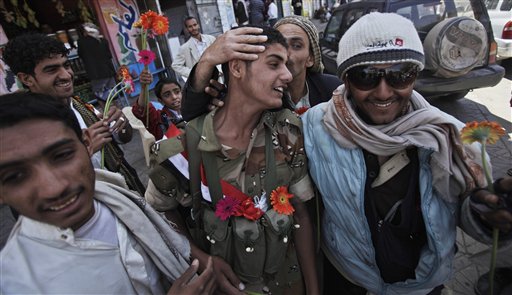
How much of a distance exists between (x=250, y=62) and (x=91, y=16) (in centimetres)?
873

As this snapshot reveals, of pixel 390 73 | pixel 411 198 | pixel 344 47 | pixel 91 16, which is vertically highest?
pixel 91 16

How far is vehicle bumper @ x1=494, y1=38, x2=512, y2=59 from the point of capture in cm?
612

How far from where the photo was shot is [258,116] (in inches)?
60.2

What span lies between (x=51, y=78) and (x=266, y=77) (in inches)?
69.7

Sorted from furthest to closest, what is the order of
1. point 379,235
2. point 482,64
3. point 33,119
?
point 482,64 → point 379,235 → point 33,119

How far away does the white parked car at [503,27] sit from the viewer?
610cm

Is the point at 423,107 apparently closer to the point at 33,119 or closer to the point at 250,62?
the point at 250,62

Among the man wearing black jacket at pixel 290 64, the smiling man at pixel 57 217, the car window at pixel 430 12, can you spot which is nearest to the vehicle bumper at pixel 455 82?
the car window at pixel 430 12

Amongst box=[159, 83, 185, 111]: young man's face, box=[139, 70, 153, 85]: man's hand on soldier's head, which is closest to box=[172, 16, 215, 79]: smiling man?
box=[159, 83, 185, 111]: young man's face

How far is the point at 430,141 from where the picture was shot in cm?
121

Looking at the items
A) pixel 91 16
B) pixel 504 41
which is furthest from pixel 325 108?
pixel 91 16

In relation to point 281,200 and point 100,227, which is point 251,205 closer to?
point 281,200

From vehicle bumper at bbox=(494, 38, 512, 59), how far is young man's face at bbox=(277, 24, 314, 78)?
649 cm

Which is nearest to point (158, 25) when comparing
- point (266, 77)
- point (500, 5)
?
point (266, 77)
